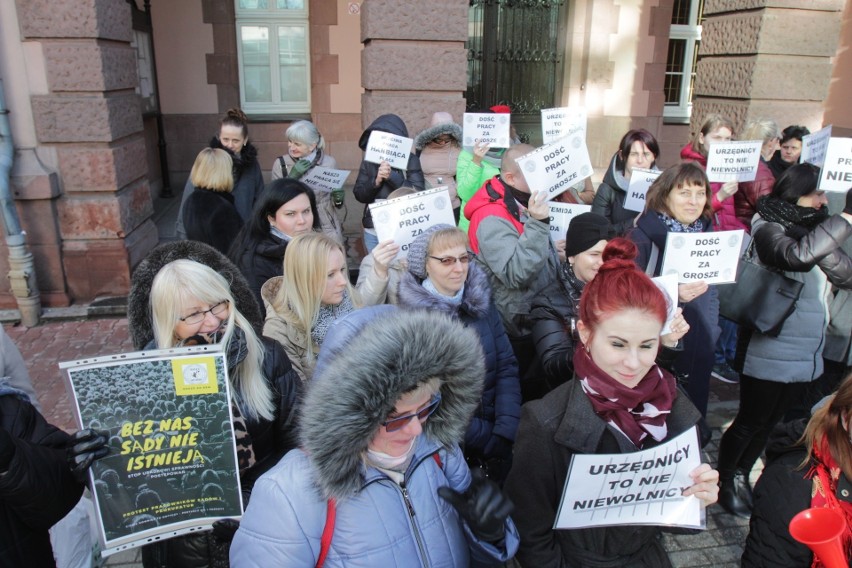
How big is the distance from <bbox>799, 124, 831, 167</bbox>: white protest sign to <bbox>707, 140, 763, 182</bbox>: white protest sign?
33cm

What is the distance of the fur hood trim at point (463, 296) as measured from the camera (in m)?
2.93

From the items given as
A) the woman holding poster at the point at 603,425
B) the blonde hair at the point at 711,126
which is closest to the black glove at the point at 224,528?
the woman holding poster at the point at 603,425

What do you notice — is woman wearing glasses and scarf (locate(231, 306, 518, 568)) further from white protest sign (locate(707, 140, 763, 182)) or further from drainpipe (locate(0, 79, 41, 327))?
drainpipe (locate(0, 79, 41, 327))

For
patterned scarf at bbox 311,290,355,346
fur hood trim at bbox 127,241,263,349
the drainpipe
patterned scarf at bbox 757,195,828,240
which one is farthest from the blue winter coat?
the drainpipe

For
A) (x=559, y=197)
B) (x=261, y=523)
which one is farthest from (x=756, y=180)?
(x=261, y=523)

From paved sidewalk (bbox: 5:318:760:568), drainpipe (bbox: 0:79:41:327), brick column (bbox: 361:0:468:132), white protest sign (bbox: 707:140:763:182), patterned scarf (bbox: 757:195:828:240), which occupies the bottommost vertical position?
paved sidewalk (bbox: 5:318:760:568)

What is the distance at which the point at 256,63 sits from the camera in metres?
10.2

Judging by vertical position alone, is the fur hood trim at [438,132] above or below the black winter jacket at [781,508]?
above

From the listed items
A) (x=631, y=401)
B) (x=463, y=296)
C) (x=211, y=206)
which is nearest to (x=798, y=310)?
(x=463, y=296)

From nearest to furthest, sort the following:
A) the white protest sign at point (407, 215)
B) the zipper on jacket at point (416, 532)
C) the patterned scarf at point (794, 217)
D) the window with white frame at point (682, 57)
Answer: the zipper on jacket at point (416, 532), the patterned scarf at point (794, 217), the white protest sign at point (407, 215), the window with white frame at point (682, 57)

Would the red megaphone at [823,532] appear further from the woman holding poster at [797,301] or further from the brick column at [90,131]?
the brick column at [90,131]

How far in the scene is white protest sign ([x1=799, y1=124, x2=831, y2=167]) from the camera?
4426 mm

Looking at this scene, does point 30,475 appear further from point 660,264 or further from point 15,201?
point 15,201

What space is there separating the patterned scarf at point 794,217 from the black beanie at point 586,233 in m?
1.04
